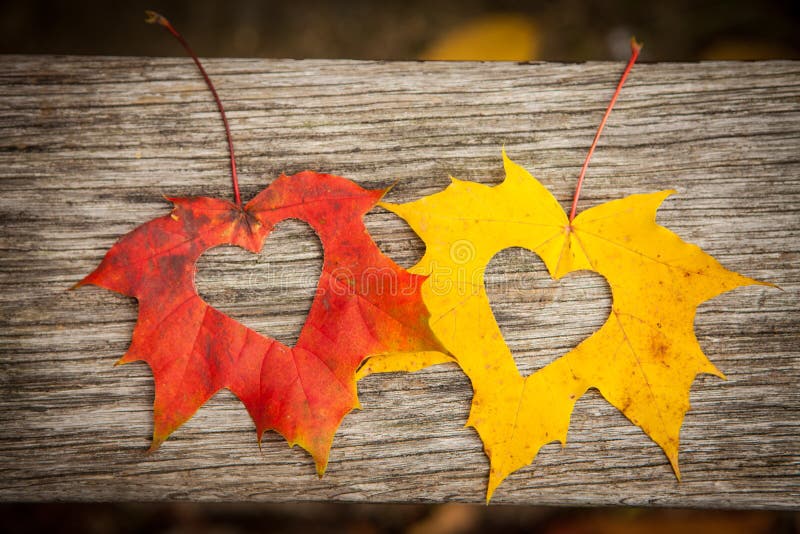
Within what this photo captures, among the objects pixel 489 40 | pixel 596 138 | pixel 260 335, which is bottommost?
pixel 260 335

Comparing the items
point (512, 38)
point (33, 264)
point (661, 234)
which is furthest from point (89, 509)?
point (512, 38)

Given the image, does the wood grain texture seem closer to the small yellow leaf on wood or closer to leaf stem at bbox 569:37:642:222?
leaf stem at bbox 569:37:642:222

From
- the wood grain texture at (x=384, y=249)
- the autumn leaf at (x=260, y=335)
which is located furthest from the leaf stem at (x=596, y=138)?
the autumn leaf at (x=260, y=335)

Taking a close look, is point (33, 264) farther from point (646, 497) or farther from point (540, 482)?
point (646, 497)

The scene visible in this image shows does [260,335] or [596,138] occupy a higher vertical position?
[596,138]

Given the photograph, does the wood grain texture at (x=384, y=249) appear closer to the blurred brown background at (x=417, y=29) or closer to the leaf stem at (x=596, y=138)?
the leaf stem at (x=596, y=138)

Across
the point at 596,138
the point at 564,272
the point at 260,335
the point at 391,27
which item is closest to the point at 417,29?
the point at 391,27

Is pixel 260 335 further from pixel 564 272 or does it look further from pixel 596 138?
pixel 596 138
